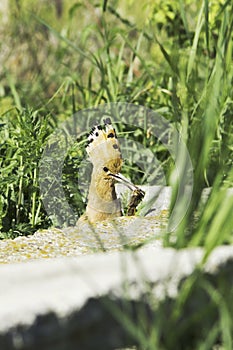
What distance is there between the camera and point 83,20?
245 inches

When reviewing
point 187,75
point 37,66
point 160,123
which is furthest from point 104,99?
point 37,66

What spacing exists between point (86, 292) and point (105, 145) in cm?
96

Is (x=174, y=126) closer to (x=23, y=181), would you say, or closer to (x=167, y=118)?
(x=167, y=118)

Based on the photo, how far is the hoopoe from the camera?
247 centimetres

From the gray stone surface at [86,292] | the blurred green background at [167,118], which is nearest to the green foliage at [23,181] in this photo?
the blurred green background at [167,118]

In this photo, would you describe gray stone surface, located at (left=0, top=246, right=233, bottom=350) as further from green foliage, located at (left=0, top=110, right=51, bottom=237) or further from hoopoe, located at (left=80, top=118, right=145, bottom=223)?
green foliage, located at (left=0, top=110, right=51, bottom=237)

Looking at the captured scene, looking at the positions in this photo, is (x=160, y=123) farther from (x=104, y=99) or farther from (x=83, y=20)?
(x=83, y=20)

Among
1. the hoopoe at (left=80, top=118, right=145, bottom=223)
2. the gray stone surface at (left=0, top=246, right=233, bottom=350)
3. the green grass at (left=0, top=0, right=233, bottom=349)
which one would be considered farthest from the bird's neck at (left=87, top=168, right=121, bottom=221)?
the gray stone surface at (left=0, top=246, right=233, bottom=350)

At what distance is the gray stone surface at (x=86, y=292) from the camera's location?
59.3 inches

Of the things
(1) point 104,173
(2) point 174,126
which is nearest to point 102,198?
(1) point 104,173

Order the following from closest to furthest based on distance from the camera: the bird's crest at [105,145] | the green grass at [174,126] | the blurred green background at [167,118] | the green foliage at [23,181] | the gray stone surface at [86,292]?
1. the gray stone surface at [86,292]
2. the green grass at [174,126]
3. the blurred green background at [167,118]
4. the bird's crest at [105,145]
5. the green foliage at [23,181]

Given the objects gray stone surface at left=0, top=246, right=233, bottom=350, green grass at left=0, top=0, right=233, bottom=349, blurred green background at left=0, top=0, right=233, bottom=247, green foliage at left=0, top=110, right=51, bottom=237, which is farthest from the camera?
green foliage at left=0, top=110, right=51, bottom=237

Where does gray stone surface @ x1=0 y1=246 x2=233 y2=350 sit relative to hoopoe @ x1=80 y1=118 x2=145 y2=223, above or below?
below

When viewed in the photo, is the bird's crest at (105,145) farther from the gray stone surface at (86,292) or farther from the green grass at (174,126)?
the gray stone surface at (86,292)
